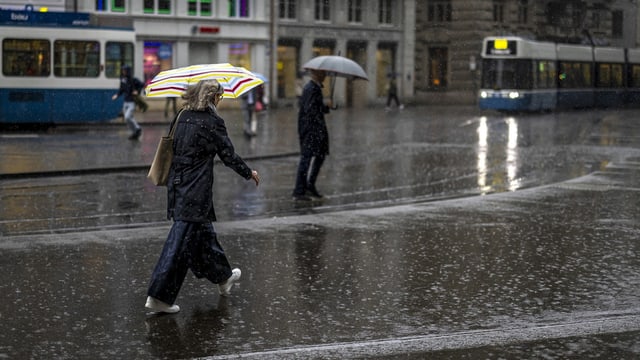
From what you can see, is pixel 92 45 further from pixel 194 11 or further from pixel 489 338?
pixel 489 338

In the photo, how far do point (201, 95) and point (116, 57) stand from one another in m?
26.8

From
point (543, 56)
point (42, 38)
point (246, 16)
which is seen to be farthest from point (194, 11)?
point (42, 38)

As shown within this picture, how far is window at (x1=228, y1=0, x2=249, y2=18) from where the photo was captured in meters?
53.7

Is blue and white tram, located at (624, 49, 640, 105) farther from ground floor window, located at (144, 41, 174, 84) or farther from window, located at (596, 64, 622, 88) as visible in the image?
ground floor window, located at (144, 41, 174, 84)

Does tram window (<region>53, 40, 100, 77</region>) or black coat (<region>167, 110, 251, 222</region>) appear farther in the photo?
tram window (<region>53, 40, 100, 77</region>)

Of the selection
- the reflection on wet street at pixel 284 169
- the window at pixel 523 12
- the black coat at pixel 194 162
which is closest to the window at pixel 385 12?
the window at pixel 523 12

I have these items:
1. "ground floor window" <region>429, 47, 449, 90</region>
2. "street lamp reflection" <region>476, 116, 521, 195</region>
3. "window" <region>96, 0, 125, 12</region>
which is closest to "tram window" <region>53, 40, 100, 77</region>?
Answer: "street lamp reflection" <region>476, 116, 521, 195</region>

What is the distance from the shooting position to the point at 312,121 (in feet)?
48.2

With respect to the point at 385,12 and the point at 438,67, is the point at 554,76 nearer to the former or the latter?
the point at 385,12

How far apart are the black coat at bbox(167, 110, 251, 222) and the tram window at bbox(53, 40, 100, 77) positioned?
2552 centimetres

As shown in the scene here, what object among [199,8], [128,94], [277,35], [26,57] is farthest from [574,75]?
[128,94]

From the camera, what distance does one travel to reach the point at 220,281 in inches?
325

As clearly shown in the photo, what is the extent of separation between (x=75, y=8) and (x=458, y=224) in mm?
35126

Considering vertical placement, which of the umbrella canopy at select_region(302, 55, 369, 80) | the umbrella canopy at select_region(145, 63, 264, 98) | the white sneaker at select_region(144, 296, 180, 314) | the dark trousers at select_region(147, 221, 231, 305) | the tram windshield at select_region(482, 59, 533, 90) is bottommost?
the white sneaker at select_region(144, 296, 180, 314)
